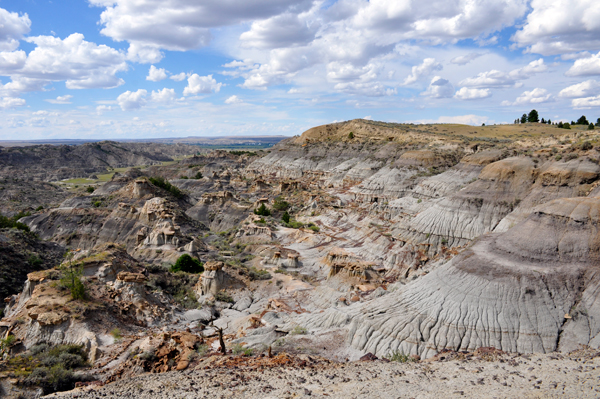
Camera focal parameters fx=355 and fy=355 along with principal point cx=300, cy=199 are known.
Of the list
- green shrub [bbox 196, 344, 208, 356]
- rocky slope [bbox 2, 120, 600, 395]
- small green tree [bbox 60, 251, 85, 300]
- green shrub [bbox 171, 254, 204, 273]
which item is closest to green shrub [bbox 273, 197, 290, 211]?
rocky slope [bbox 2, 120, 600, 395]

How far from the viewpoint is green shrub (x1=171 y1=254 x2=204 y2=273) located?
35.2 metres

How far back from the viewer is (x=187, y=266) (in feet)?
116

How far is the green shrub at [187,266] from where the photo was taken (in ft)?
116

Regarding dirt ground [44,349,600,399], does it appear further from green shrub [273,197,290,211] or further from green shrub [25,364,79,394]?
green shrub [273,197,290,211]

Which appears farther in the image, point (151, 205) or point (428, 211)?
point (151, 205)

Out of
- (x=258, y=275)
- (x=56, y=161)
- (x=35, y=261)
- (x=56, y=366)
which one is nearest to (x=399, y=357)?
(x=56, y=366)

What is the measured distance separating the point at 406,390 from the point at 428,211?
2878 centimetres

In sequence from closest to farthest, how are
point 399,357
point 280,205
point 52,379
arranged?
point 52,379, point 399,357, point 280,205

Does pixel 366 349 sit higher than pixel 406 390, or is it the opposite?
pixel 406 390

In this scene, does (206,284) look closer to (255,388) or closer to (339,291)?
(339,291)

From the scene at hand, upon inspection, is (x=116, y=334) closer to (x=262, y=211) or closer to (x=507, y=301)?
(x=507, y=301)

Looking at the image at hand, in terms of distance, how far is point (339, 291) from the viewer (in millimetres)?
28578

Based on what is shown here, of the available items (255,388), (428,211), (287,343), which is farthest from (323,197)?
(255,388)

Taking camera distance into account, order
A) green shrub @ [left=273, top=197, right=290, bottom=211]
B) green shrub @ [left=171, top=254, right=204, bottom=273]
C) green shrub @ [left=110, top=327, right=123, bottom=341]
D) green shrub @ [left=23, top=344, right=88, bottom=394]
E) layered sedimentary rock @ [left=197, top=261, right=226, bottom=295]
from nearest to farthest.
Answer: green shrub @ [left=23, top=344, right=88, bottom=394], green shrub @ [left=110, top=327, right=123, bottom=341], layered sedimentary rock @ [left=197, top=261, right=226, bottom=295], green shrub @ [left=171, top=254, right=204, bottom=273], green shrub @ [left=273, top=197, right=290, bottom=211]
